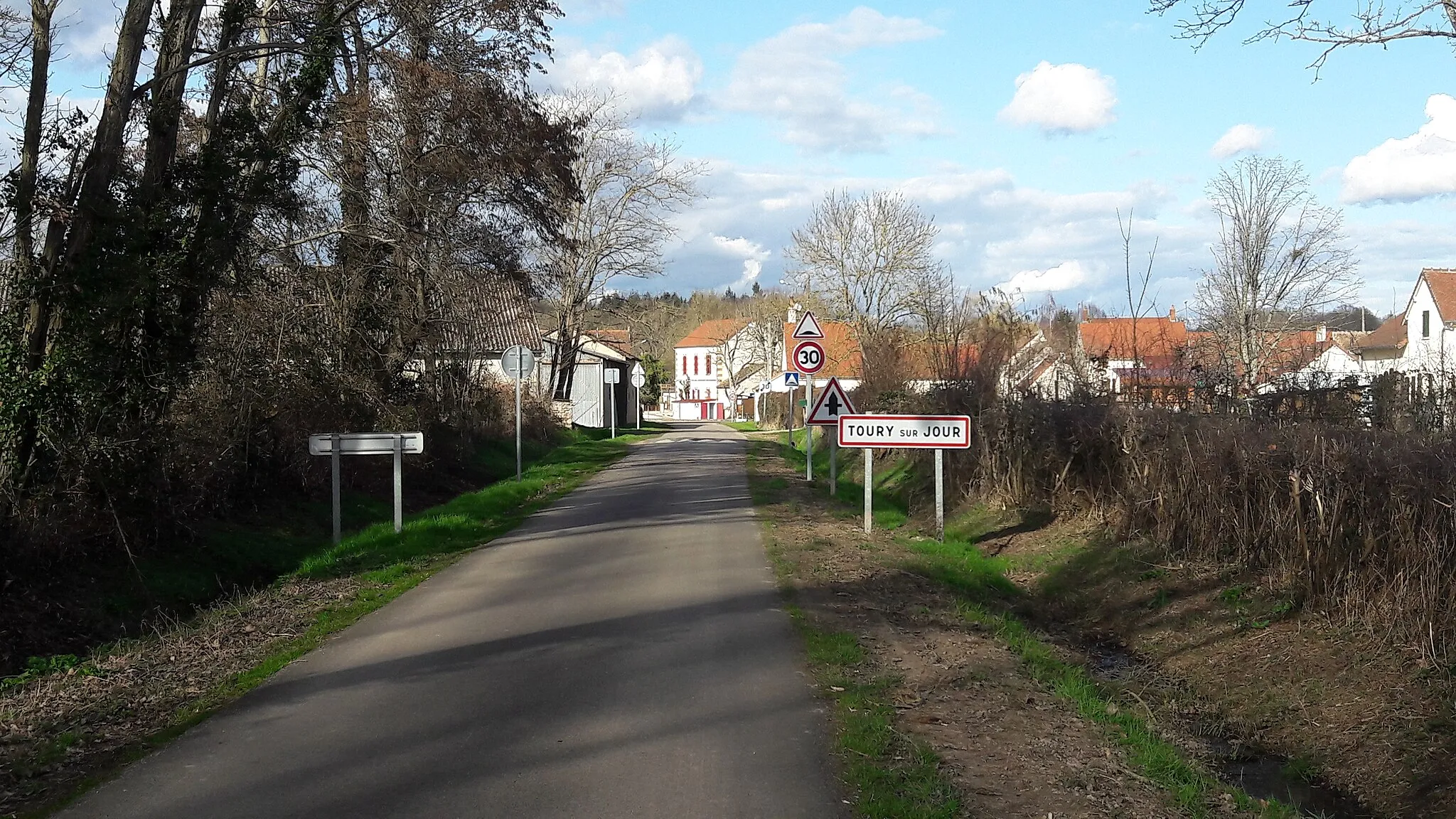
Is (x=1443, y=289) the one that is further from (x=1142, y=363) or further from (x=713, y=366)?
(x=713, y=366)

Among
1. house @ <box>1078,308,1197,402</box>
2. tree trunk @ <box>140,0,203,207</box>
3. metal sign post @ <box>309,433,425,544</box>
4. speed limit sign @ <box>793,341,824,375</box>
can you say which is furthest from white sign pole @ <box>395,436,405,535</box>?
house @ <box>1078,308,1197,402</box>

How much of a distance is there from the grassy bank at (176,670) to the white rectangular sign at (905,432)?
504 centimetres

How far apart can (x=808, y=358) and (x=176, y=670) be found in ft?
45.8

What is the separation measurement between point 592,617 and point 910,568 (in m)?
4.51

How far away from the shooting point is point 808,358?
67.7 feet

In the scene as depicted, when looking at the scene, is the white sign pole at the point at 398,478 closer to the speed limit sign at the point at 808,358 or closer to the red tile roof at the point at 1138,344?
the speed limit sign at the point at 808,358

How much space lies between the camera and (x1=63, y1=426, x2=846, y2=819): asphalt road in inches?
211

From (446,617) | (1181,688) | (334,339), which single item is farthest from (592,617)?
→ (334,339)

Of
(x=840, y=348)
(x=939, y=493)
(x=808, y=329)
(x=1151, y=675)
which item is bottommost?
(x=1151, y=675)

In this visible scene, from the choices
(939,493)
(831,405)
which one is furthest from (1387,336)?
(939,493)

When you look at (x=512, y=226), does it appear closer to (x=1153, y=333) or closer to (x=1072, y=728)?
(x=1153, y=333)

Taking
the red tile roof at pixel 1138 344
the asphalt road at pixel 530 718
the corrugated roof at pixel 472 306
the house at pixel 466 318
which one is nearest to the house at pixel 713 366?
the corrugated roof at pixel 472 306

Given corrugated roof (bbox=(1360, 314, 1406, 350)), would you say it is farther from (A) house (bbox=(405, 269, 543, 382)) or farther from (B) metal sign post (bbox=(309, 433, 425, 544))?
(B) metal sign post (bbox=(309, 433, 425, 544))

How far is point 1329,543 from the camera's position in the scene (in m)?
9.72
